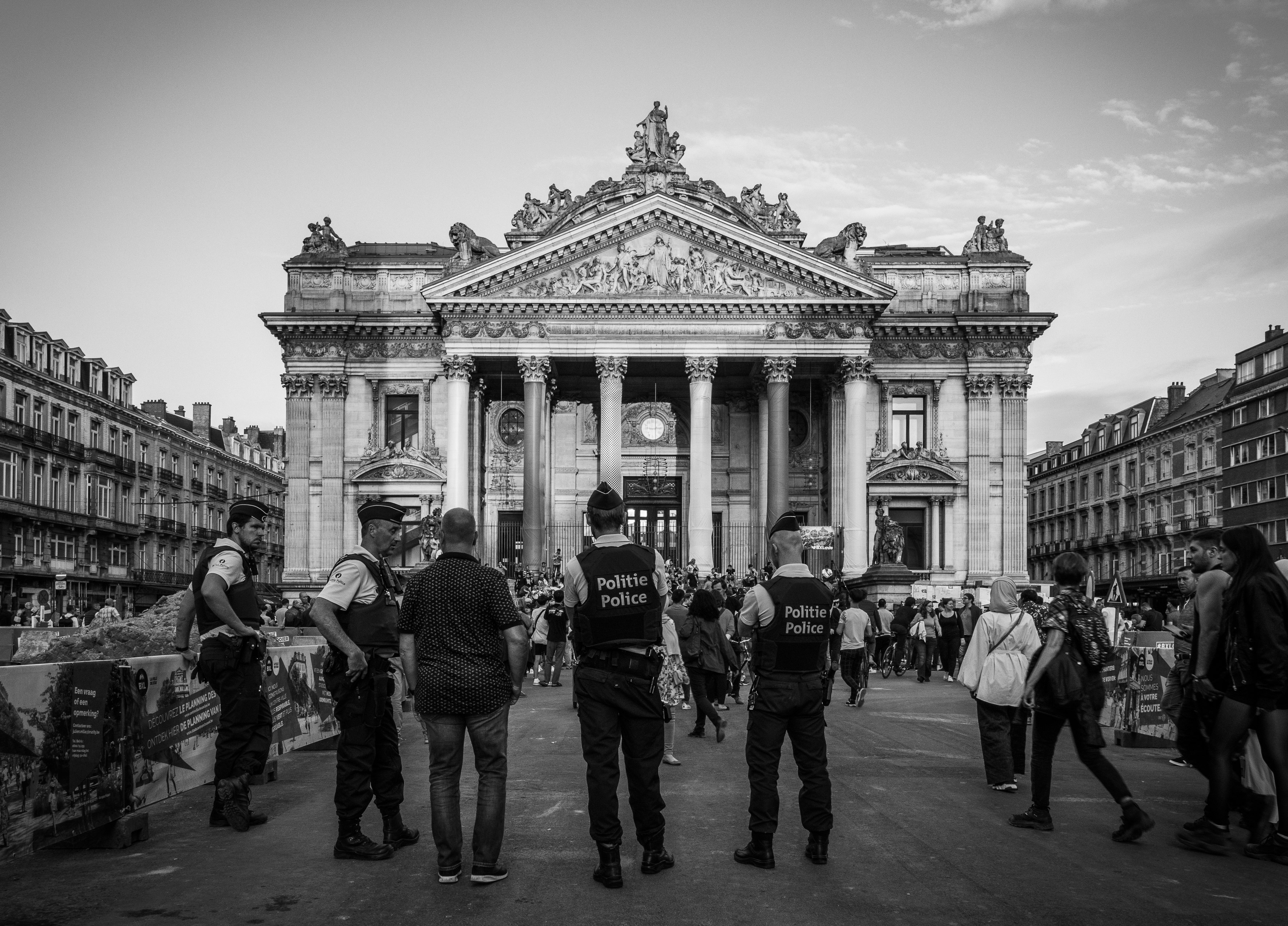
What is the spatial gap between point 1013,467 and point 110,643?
39.2m

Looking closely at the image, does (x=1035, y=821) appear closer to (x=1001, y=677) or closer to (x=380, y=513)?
(x=1001, y=677)

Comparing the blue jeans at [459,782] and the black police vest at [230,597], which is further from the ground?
the black police vest at [230,597]

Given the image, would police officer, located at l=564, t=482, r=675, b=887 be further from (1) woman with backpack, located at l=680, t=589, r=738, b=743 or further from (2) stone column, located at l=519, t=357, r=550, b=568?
(2) stone column, located at l=519, t=357, r=550, b=568

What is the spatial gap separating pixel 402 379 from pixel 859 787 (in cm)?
3727

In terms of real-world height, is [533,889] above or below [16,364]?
below

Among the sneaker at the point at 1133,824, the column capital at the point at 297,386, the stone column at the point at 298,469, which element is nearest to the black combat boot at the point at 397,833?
the sneaker at the point at 1133,824

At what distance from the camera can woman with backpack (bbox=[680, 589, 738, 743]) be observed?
14.7m

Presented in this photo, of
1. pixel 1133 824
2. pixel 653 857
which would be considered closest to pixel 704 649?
pixel 1133 824

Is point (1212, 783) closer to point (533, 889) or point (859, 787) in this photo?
point (859, 787)

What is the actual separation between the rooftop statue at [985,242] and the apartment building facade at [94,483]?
33.3 meters

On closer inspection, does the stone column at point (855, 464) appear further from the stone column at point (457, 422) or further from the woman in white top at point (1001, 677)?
the woman in white top at point (1001, 677)

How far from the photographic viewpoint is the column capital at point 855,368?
139ft

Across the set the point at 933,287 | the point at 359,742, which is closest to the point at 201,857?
the point at 359,742

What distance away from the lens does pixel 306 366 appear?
150 feet
